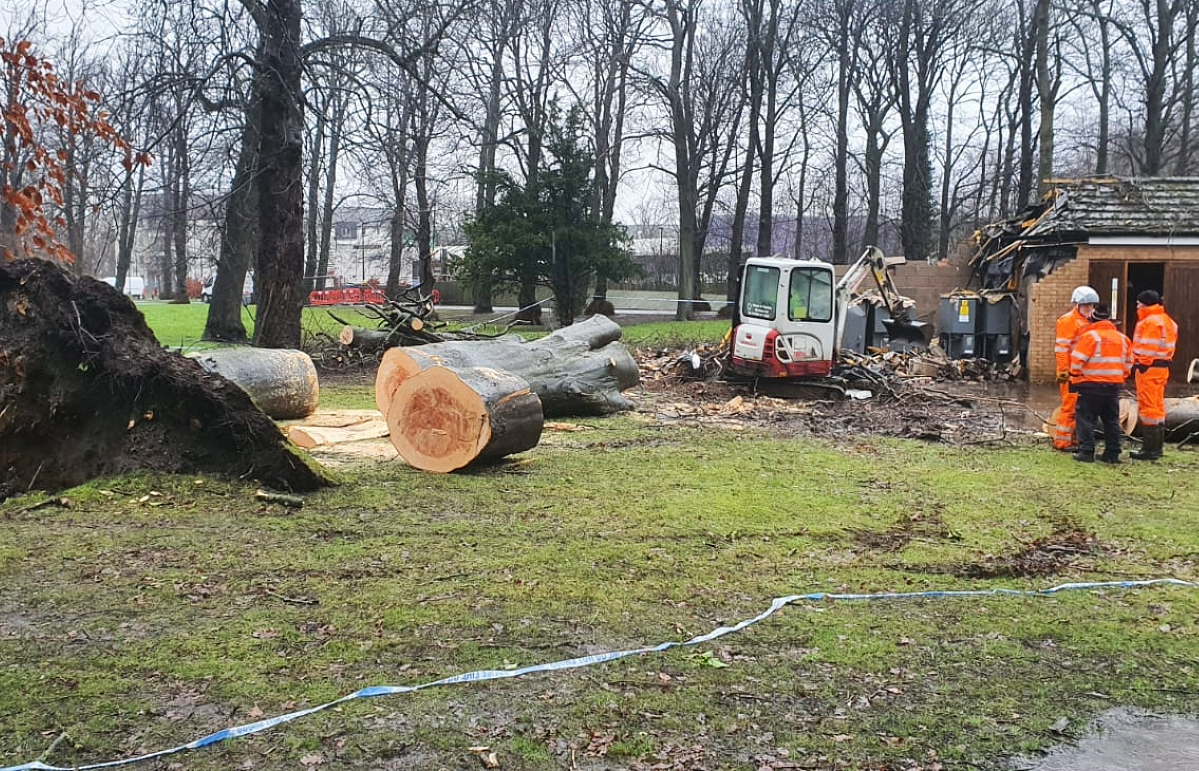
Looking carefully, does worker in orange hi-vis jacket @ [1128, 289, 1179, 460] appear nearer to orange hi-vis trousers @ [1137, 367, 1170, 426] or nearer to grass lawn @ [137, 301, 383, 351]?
orange hi-vis trousers @ [1137, 367, 1170, 426]

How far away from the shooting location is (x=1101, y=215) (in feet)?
59.6

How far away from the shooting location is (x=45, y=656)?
391 centimetres

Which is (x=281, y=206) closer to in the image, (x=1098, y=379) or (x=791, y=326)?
(x=791, y=326)

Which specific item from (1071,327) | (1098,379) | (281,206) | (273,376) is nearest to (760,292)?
(1071,327)

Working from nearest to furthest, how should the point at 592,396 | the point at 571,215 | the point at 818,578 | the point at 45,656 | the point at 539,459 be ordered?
1. the point at 45,656
2. the point at 818,578
3. the point at 539,459
4. the point at 592,396
5. the point at 571,215

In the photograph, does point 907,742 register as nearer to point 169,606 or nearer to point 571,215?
point 169,606

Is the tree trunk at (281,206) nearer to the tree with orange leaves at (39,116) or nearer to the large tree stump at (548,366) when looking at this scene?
the large tree stump at (548,366)

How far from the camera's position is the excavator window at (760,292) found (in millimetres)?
15039

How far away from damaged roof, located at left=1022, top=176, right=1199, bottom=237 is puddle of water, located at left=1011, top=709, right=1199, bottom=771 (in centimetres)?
1604

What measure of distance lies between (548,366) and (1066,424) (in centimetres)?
559

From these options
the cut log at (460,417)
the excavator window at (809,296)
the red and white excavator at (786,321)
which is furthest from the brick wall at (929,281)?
the cut log at (460,417)

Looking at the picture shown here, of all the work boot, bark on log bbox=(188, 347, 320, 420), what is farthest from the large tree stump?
the work boot

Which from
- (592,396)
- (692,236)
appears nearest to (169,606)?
(592,396)

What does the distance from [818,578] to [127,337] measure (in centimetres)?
505
